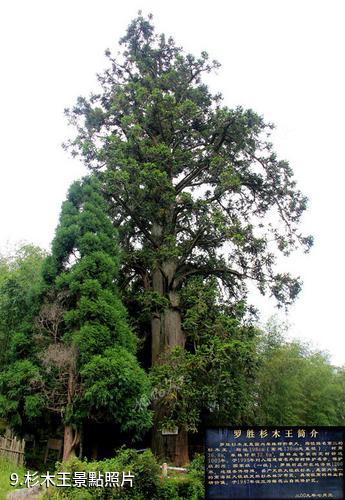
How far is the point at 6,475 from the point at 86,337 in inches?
126

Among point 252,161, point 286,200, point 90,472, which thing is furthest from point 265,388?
point 90,472

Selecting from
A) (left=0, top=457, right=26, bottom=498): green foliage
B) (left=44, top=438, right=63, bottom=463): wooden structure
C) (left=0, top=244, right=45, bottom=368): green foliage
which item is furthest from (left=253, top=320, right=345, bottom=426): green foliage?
(left=0, top=457, right=26, bottom=498): green foliage

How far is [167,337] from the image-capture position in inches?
550

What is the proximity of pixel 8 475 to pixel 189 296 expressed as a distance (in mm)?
6536

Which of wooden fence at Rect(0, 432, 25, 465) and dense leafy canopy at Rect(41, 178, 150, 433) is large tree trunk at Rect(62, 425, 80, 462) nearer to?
dense leafy canopy at Rect(41, 178, 150, 433)

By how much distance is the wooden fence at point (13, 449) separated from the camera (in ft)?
36.3

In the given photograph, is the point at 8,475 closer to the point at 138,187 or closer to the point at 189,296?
the point at 189,296

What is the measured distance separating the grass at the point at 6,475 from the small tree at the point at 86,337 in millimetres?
1211

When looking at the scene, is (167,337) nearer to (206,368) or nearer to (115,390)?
(206,368)

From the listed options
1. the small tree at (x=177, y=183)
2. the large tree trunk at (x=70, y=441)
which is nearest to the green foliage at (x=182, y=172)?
the small tree at (x=177, y=183)

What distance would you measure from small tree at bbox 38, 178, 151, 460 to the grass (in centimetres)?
121

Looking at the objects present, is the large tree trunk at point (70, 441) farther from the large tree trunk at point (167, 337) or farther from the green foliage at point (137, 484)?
the large tree trunk at point (167, 337)

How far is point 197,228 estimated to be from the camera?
15375mm

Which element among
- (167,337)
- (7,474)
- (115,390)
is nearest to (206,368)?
(167,337)
